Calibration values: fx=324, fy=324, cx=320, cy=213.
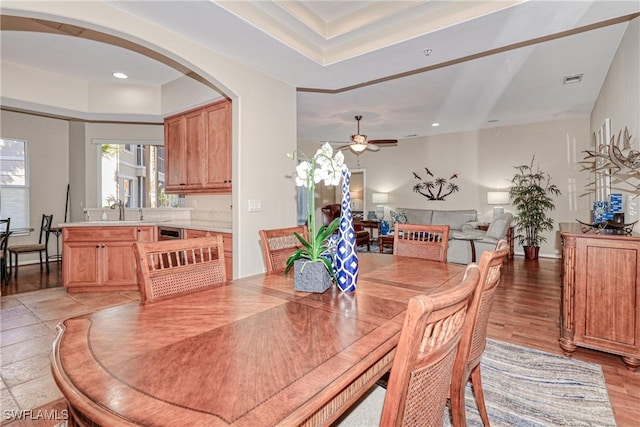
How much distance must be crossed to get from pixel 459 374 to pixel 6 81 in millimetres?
5557

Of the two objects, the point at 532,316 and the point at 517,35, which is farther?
the point at 532,316

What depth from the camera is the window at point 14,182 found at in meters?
5.50

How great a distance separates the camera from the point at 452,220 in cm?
720

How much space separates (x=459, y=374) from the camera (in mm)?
1298

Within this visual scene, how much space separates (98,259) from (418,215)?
6.33 metres

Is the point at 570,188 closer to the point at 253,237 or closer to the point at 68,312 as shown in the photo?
the point at 253,237

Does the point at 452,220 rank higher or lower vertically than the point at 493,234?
higher

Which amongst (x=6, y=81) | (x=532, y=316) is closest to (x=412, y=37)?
(x=532, y=316)

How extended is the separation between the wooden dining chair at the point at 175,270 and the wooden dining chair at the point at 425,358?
1.04 meters

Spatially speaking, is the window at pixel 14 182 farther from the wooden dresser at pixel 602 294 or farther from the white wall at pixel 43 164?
the wooden dresser at pixel 602 294

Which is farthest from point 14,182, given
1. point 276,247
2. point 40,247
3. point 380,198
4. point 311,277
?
point 380,198

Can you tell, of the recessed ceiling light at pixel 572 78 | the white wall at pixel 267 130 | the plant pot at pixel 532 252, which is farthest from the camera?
the plant pot at pixel 532 252

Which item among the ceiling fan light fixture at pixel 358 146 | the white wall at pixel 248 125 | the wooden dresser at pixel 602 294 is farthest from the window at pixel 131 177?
the wooden dresser at pixel 602 294

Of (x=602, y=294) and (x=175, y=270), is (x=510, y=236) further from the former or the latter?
(x=175, y=270)
